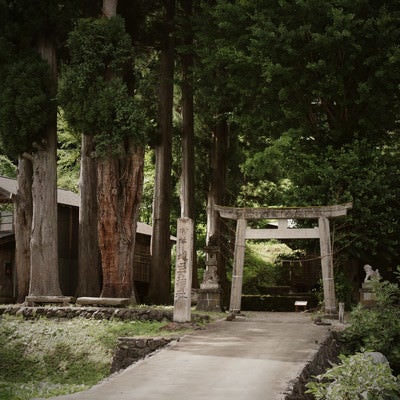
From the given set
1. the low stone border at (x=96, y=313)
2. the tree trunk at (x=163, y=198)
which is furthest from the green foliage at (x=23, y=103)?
the low stone border at (x=96, y=313)

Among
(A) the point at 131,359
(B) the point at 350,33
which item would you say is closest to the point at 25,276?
(A) the point at 131,359

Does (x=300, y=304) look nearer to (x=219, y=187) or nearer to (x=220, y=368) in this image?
(x=219, y=187)

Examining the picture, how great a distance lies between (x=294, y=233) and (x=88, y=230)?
286 inches

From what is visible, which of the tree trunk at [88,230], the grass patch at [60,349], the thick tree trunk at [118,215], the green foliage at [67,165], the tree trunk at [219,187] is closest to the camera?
the grass patch at [60,349]

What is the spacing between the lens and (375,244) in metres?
20.8

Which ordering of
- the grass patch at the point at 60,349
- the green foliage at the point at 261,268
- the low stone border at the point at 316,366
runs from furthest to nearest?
the green foliage at the point at 261,268 < the grass patch at the point at 60,349 < the low stone border at the point at 316,366

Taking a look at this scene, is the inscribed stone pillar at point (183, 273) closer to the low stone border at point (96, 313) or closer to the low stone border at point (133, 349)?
the low stone border at point (96, 313)

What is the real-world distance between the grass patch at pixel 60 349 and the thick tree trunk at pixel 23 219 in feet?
17.8

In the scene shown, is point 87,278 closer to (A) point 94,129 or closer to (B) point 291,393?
(A) point 94,129

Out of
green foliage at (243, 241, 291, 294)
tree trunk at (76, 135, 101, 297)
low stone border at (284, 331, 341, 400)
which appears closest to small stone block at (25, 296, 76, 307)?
tree trunk at (76, 135, 101, 297)

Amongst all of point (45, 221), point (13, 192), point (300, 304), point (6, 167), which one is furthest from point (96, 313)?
point (6, 167)

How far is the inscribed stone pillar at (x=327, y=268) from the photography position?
18453 millimetres

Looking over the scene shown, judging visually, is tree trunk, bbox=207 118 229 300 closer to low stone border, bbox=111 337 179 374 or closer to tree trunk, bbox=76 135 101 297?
tree trunk, bbox=76 135 101 297

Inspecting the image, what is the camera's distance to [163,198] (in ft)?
80.5
